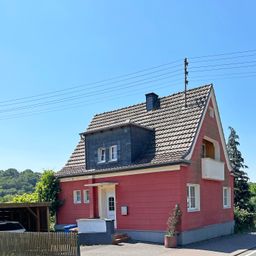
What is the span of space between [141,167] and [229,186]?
836cm

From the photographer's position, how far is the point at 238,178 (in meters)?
37.8

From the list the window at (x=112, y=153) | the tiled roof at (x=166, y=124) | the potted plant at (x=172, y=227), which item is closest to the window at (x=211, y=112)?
the tiled roof at (x=166, y=124)

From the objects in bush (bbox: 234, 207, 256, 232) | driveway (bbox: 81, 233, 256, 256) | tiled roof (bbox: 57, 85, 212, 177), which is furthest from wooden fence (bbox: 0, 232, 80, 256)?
bush (bbox: 234, 207, 256, 232)

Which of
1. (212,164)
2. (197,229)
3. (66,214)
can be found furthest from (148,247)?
(66,214)

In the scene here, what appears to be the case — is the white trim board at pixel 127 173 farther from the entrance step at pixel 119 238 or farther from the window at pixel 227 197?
the window at pixel 227 197

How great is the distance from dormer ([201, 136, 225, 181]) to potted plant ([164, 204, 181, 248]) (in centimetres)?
365

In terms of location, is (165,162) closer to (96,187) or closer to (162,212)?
(162,212)

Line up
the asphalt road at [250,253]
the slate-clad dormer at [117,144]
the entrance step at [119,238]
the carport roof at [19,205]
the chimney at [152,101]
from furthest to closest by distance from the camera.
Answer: the chimney at [152,101] → the slate-clad dormer at [117,144] → the entrance step at [119,238] → the carport roof at [19,205] → the asphalt road at [250,253]

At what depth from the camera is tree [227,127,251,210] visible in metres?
36.8

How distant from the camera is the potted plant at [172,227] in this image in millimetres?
18980

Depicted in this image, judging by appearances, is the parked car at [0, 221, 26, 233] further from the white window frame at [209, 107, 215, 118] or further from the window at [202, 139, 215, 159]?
the white window frame at [209, 107, 215, 118]

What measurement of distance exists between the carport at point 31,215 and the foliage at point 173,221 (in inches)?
248

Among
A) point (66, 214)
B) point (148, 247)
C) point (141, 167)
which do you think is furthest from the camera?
point (66, 214)

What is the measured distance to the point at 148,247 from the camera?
1880 centimetres
